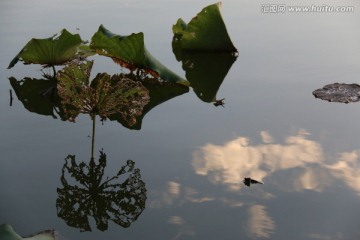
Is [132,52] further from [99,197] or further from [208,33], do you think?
[99,197]

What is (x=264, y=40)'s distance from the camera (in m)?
7.26

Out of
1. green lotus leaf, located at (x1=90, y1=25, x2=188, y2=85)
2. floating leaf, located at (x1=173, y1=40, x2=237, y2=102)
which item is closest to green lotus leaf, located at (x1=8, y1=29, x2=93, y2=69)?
green lotus leaf, located at (x1=90, y1=25, x2=188, y2=85)

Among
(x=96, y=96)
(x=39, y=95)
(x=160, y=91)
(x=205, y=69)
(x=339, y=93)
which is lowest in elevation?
(x=96, y=96)

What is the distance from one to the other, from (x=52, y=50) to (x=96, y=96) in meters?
1.47

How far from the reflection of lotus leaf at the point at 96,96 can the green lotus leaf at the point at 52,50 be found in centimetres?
71

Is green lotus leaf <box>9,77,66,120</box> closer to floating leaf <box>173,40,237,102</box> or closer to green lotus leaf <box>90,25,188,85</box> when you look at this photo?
green lotus leaf <box>90,25,188,85</box>

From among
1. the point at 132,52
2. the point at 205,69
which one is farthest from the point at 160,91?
the point at 205,69

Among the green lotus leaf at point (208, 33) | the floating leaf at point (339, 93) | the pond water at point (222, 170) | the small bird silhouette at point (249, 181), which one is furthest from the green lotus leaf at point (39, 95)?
the floating leaf at point (339, 93)

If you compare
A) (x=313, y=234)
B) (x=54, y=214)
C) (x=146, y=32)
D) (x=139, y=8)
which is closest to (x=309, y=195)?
(x=313, y=234)

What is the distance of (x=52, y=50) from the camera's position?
5.31 m

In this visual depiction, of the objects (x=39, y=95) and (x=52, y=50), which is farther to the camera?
(x=52, y=50)

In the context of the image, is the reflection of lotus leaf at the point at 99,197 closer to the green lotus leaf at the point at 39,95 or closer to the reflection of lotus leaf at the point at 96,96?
the reflection of lotus leaf at the point at 96,96

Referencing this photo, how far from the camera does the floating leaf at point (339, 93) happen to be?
498 cm

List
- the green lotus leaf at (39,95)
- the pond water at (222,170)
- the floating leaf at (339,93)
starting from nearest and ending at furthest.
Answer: the pond water at (222,170)
the green lotus leaf at (39,95)
the floating leaf at (339,93)
